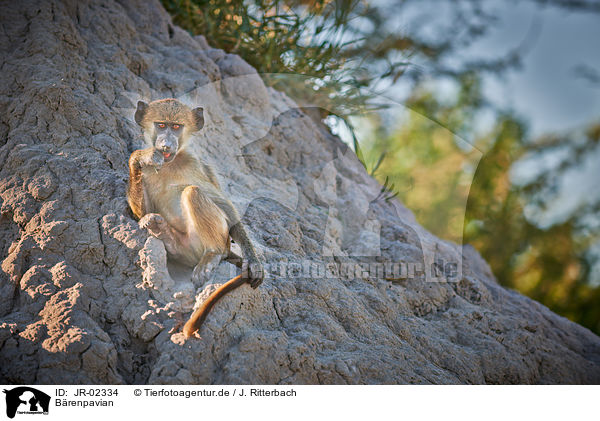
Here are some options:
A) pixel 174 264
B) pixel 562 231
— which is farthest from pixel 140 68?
pixel 562 231

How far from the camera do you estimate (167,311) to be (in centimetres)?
203

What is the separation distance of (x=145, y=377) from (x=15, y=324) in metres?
0.54

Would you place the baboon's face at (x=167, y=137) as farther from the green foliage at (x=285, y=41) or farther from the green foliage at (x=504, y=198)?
the green foliage at (x=504, y=198)

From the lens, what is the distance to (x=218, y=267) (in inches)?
85.9

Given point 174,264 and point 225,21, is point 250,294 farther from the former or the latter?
point 225,21

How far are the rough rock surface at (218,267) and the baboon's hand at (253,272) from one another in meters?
0.06

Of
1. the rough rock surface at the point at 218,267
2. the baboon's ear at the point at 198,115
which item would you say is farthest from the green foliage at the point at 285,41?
the baboon's ear at the point at 198,115

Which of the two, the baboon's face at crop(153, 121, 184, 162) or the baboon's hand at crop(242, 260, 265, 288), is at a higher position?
the baboon's face at crop(153, 121, 184, 162)

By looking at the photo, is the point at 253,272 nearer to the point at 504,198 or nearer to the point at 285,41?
the point at 285,41

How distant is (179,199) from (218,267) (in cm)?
35

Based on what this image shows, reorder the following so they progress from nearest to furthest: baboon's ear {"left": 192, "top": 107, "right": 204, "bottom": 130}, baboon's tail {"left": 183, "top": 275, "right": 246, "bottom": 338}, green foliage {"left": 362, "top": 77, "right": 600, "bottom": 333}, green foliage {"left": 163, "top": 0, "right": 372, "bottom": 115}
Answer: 1. baboon's tail {"left": 183, "top": 275, "right": 246, "bottom": 338}
2. baboon's ear {"left": 192, "top": 107, "right": 204, "bottom": 130}
3. green foliage {"left": 163, "top": 0, "right": 372, "bottom": 115}
4. green foliage {"left": 362, "top": 77, "right": 600, "bottom": 333}

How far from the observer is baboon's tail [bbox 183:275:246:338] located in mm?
1933

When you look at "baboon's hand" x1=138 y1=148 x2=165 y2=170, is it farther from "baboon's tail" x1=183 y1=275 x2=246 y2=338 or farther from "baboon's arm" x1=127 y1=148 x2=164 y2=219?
"baboon's tail" x1=183 y1=275 x2=246 y2=338

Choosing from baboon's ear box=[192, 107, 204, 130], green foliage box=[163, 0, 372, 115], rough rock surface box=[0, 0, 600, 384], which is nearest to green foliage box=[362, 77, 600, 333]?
green foliage box=[163, 0, 372, 115]
